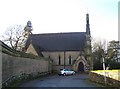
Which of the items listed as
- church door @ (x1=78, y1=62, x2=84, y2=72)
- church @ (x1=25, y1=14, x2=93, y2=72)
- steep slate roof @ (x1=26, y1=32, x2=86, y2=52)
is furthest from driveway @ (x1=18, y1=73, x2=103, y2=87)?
steep slate roof @ (x1=26, y1=32, x2=86, y2=52)

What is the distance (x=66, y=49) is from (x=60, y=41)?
12.1 ft

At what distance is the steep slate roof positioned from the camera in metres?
69.1

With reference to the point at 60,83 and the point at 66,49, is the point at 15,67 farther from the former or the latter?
the point at 66,49

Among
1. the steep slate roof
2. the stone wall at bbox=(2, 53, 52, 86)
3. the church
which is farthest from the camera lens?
the steep slate roof

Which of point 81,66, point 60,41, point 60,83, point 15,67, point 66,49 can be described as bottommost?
point 60,83

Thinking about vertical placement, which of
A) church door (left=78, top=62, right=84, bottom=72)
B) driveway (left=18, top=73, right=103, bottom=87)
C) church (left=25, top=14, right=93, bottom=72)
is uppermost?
church (left=25, top=14, right=93, bottom=72)

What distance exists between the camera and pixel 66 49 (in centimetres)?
6888

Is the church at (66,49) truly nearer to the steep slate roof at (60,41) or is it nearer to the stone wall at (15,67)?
the steep slate roof at (60,41)

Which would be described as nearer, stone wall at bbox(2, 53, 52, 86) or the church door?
stone wall at bbox(2, 53, 52, 86)

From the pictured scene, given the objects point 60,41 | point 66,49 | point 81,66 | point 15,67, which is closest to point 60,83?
point 15,67

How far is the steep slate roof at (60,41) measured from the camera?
227 feet

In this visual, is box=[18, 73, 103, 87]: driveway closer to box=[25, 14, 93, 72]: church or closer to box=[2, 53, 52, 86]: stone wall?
box=[2, 53, 52, 86]: stone wall

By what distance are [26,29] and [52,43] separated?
1013cm

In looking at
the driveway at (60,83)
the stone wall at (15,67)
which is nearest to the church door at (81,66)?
the stone wall at (15,67)
